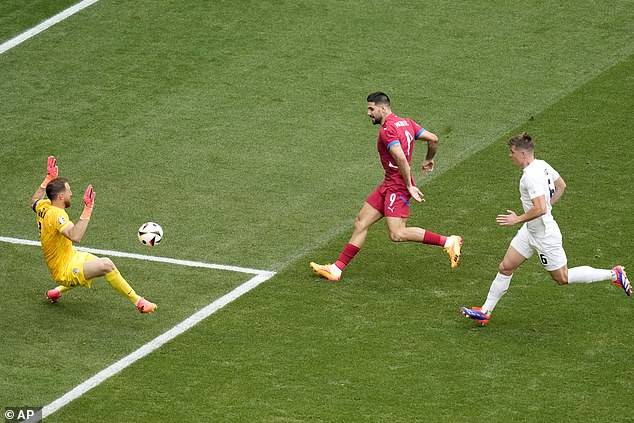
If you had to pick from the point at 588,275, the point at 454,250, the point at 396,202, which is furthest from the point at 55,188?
the point at 588,275

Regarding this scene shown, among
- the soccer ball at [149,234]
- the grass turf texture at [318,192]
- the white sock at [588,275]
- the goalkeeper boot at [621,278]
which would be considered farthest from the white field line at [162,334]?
the goalkeeper boot at [621,278]

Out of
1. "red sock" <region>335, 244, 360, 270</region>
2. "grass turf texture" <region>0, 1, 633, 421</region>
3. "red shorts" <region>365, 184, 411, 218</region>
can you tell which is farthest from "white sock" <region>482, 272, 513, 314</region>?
"red sock" <region>335, 244, 360, 270</region>

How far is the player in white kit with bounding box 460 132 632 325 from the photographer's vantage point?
12.9 m

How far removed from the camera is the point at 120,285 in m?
13.4

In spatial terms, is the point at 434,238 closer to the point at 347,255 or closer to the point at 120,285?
the point at 347,255

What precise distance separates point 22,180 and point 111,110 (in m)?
2.77

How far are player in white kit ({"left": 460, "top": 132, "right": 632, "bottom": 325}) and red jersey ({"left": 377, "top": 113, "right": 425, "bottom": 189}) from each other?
5.50 feet

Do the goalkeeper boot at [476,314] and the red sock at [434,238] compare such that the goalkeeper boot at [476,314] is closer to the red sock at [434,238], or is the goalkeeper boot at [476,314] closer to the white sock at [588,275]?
the white sock at [588,275]

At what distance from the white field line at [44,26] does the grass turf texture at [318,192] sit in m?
0.41

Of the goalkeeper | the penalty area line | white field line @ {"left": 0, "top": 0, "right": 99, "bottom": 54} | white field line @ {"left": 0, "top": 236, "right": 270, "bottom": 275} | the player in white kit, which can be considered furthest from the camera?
white field line @ {"left": 0, "top": 0, "right": 99, "bottom": 54}

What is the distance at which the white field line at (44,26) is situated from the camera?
74.7ft

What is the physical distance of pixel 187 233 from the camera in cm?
1620

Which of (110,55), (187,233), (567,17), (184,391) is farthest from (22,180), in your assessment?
(567,17)

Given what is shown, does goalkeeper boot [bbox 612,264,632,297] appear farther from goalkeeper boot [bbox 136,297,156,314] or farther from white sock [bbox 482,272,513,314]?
goalkeeper boot [bbox 136,297,156,314]
